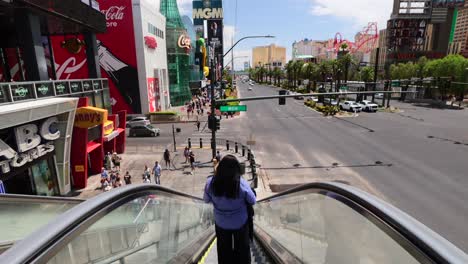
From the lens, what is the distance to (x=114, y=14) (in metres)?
35.0

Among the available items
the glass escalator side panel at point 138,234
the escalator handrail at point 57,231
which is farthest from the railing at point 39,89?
the escalator handrail at point 57,231

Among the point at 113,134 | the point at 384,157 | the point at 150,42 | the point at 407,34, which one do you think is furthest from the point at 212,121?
the point at 407,34

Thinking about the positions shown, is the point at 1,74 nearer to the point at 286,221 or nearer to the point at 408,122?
the point at 286,221

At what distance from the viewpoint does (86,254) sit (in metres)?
2.48

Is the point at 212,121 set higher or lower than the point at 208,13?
lower

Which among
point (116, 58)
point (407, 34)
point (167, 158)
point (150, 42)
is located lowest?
point (167, 158)

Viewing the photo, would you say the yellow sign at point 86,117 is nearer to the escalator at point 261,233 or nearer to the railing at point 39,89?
the railing at point 39,89

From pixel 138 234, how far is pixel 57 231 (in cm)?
266

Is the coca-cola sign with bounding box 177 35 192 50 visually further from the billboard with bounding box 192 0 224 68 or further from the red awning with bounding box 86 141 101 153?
the billboard with bounding box 192 0 224 68

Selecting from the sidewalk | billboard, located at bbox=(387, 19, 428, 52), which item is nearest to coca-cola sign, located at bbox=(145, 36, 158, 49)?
the sidewalk

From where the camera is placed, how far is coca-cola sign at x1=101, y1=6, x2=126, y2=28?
34.8 metres

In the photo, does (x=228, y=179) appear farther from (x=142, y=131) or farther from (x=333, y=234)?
(x=142, y=131)

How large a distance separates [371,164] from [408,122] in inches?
737

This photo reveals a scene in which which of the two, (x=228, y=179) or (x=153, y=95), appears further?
(x=153, y=95)
